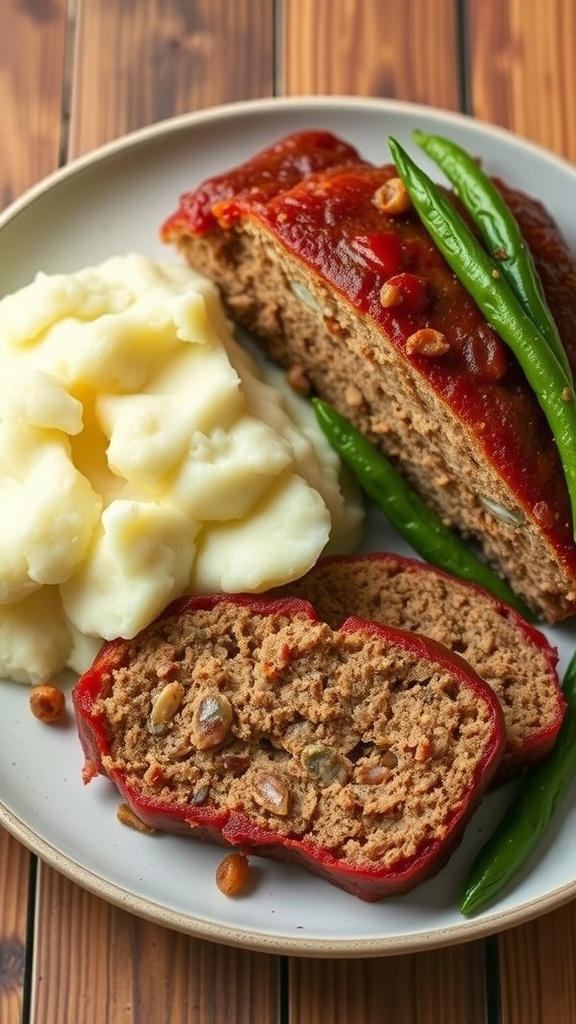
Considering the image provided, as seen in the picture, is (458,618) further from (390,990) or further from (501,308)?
(390,990)

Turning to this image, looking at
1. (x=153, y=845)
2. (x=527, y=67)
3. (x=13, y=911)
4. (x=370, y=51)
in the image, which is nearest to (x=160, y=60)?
(x=370, y=51)

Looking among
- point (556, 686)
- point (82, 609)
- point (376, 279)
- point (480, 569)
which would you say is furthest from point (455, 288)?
point (82, 609)

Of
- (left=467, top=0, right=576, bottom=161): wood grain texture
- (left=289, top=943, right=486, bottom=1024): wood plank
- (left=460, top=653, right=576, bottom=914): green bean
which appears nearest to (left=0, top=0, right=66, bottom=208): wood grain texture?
(left=467, top=0, right=576, bottom=161): wood grain texture

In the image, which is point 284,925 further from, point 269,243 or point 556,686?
point 269,243

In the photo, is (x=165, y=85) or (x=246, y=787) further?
(x=165, y=85)

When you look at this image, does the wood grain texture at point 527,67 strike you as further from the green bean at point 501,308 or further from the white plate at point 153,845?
the green bean at point 501,308

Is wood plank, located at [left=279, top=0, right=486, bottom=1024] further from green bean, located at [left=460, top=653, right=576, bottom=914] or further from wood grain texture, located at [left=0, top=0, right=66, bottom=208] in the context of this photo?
green bean, located at [left=460, top=653, right=576, bottom=914]
